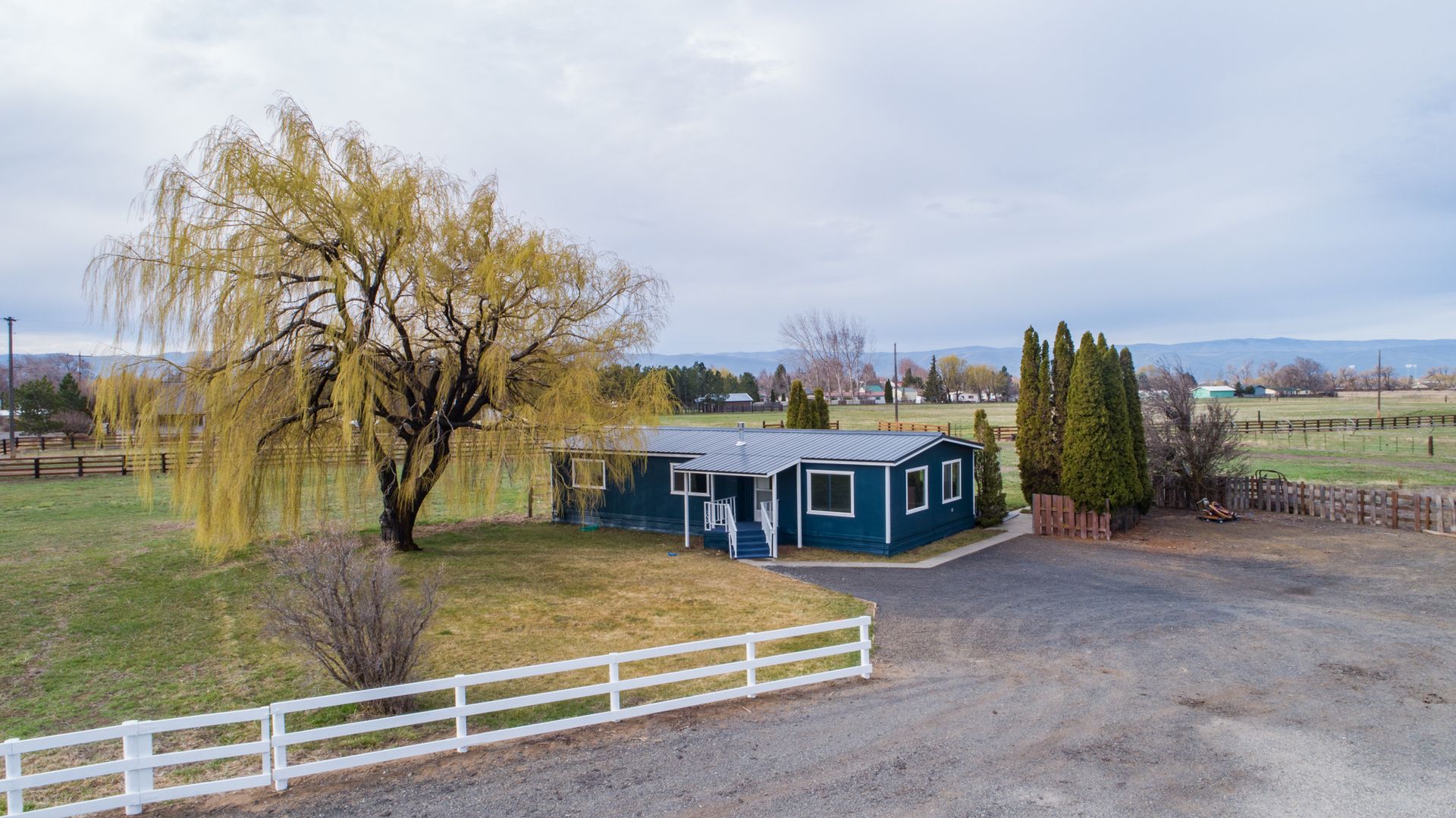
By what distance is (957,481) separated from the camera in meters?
21.8

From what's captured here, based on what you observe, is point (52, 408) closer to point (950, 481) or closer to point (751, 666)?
point (950, 481)

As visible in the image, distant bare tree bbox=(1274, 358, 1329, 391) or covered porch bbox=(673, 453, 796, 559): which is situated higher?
distant bare tree bbox=(1274, 358, 1329, 391)

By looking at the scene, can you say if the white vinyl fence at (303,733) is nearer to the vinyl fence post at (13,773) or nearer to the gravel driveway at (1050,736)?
the vinyl fence post at (13,773)

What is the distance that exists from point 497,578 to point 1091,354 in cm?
1613

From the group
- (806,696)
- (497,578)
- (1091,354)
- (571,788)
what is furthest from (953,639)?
(1091,354)

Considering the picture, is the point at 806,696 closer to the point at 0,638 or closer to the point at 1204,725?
the point at 1204,725

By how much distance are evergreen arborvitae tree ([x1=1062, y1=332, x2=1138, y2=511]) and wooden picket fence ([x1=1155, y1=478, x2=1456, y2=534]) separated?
507 cm

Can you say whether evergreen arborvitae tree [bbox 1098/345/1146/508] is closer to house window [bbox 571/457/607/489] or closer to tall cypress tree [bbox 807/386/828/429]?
tall cypress tree [bbox 807/386/828/429]

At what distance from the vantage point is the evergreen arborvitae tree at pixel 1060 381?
21609mm

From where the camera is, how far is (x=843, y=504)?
19.2 m

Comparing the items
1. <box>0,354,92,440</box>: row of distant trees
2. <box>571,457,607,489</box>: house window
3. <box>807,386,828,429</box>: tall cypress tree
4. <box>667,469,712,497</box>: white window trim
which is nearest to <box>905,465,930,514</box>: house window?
<box>667,469,712,497</box>: white window trim

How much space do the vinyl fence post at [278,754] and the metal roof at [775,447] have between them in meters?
10.9

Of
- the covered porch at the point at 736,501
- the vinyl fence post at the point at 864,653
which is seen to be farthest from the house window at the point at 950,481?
the vinyl fence post at the point at 864,653

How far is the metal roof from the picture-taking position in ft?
62.2
